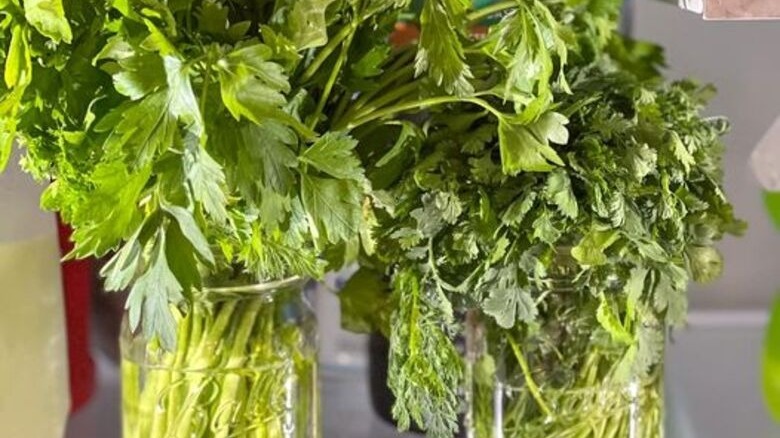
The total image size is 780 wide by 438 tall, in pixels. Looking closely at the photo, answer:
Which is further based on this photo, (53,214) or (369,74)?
(53,214)

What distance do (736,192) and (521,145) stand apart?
575mm

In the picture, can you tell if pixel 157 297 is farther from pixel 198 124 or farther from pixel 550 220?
pixel 550 220

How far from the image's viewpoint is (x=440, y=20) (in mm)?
590

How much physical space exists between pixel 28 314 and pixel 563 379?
35 cm

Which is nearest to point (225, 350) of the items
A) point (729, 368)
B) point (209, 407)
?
point (209, 407)

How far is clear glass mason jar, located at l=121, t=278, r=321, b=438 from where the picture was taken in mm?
712

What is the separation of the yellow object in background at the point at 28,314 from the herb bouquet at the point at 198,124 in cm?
14

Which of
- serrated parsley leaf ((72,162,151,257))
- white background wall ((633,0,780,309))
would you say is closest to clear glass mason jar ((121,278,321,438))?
serrated parsley leaf ((72,162,151,257))

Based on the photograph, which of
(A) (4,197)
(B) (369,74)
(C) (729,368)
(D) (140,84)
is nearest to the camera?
(D) (140,84)

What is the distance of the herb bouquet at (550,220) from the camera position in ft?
2.11

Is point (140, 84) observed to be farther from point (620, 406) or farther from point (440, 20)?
point (620, 406)

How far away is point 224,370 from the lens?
717mm

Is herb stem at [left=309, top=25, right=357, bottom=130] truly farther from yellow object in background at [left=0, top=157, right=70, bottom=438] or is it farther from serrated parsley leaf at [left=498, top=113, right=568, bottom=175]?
yellow object in background at [left=0, top=157, right=70, bottom=438]

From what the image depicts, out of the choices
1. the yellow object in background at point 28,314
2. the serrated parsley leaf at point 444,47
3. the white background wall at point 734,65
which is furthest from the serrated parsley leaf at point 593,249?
the white background wall at point 734,65
